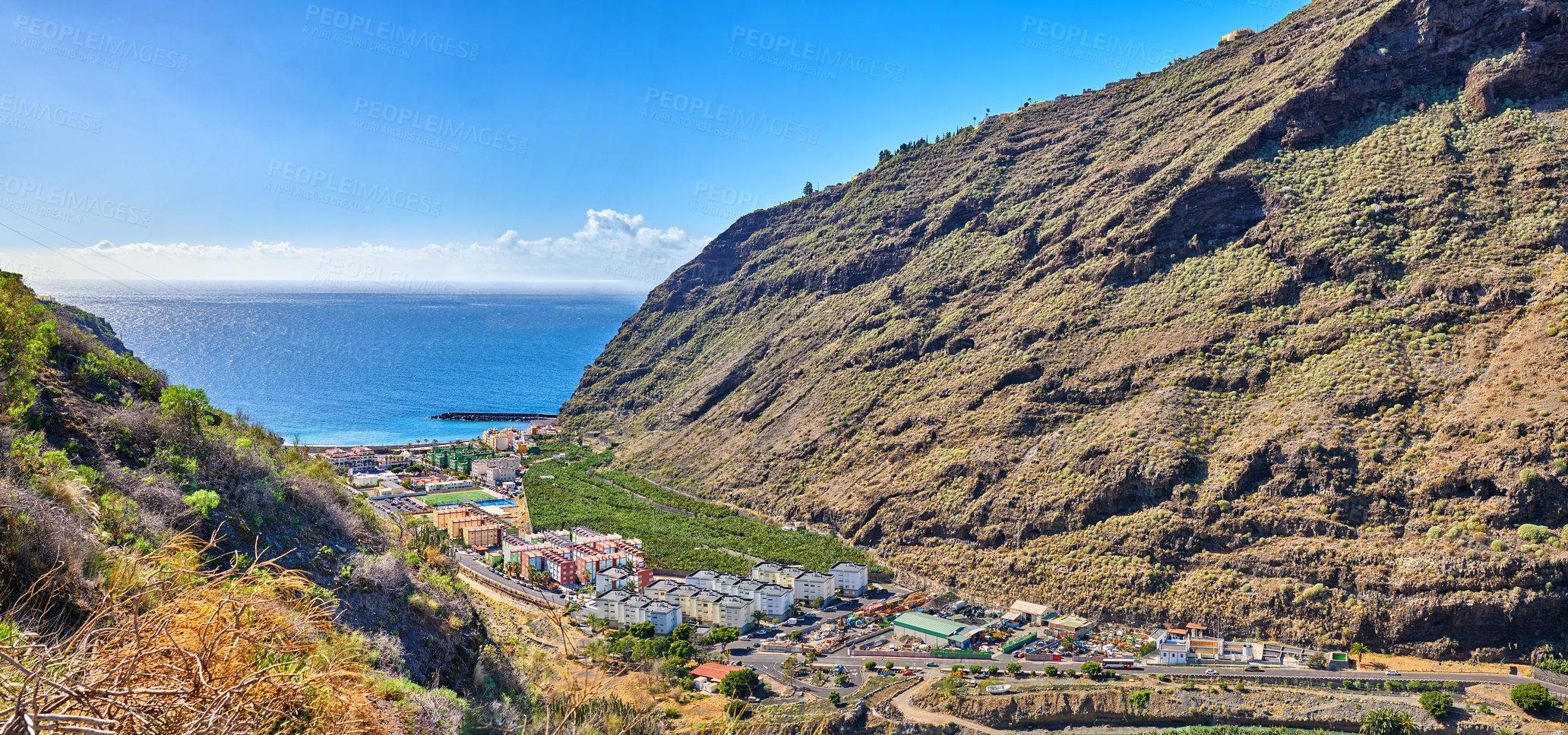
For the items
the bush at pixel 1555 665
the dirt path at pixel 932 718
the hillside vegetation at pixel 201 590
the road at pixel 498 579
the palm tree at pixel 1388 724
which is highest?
the hillside vegetation at pixel 201 590

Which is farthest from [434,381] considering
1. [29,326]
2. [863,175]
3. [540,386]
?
[29,326]

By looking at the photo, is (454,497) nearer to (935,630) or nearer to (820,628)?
(820,628)

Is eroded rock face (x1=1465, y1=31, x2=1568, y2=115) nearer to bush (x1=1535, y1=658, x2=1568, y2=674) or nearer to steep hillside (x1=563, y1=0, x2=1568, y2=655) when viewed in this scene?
steep hillside (x1=563, y1=0, x2=1568, y2=655)

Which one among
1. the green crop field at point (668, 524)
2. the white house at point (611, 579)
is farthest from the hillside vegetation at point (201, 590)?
the green crop field at point (668, 524)

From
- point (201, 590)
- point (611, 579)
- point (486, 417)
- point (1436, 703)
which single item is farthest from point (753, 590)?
point (486, 417)

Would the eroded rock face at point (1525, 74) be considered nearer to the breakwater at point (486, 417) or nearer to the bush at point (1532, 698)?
the bush at point (1532, 698)

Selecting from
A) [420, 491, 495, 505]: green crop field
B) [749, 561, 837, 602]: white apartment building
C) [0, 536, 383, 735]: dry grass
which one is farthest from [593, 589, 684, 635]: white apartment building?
[0, 536, 383, 735]: dry grass
